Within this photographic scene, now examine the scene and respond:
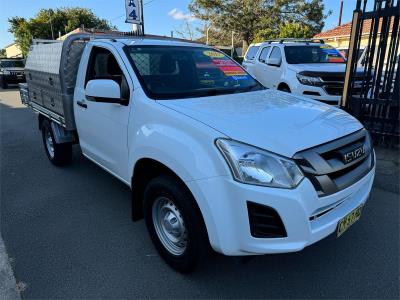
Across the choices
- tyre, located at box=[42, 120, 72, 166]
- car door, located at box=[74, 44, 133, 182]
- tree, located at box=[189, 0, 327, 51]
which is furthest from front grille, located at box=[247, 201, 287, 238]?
tree, located at box=[189, 0, 327, 51]

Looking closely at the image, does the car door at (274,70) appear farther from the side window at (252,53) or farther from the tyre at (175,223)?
the tyre at (175,223)

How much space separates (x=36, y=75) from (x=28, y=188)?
6.21 feet

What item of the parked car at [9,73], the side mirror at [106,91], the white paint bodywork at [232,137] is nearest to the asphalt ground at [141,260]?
the white paint bodywork at [232,137]

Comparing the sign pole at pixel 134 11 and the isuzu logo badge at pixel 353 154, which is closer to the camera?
the isuzu logo badge at pixel 353 154

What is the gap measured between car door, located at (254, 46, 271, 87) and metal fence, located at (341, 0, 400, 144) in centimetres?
326

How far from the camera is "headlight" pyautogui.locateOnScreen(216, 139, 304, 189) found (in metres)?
2.06

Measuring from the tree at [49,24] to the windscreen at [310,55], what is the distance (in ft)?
151

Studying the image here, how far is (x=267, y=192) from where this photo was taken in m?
2.03

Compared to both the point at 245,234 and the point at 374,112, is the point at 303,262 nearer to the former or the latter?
the point at 245,234

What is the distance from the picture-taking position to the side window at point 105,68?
307cm

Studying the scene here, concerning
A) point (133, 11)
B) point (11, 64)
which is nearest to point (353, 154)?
point (133, 11)

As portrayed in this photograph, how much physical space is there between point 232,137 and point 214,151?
149mm

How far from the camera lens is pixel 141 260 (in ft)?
9.70

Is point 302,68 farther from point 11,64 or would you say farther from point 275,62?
point 11,64
